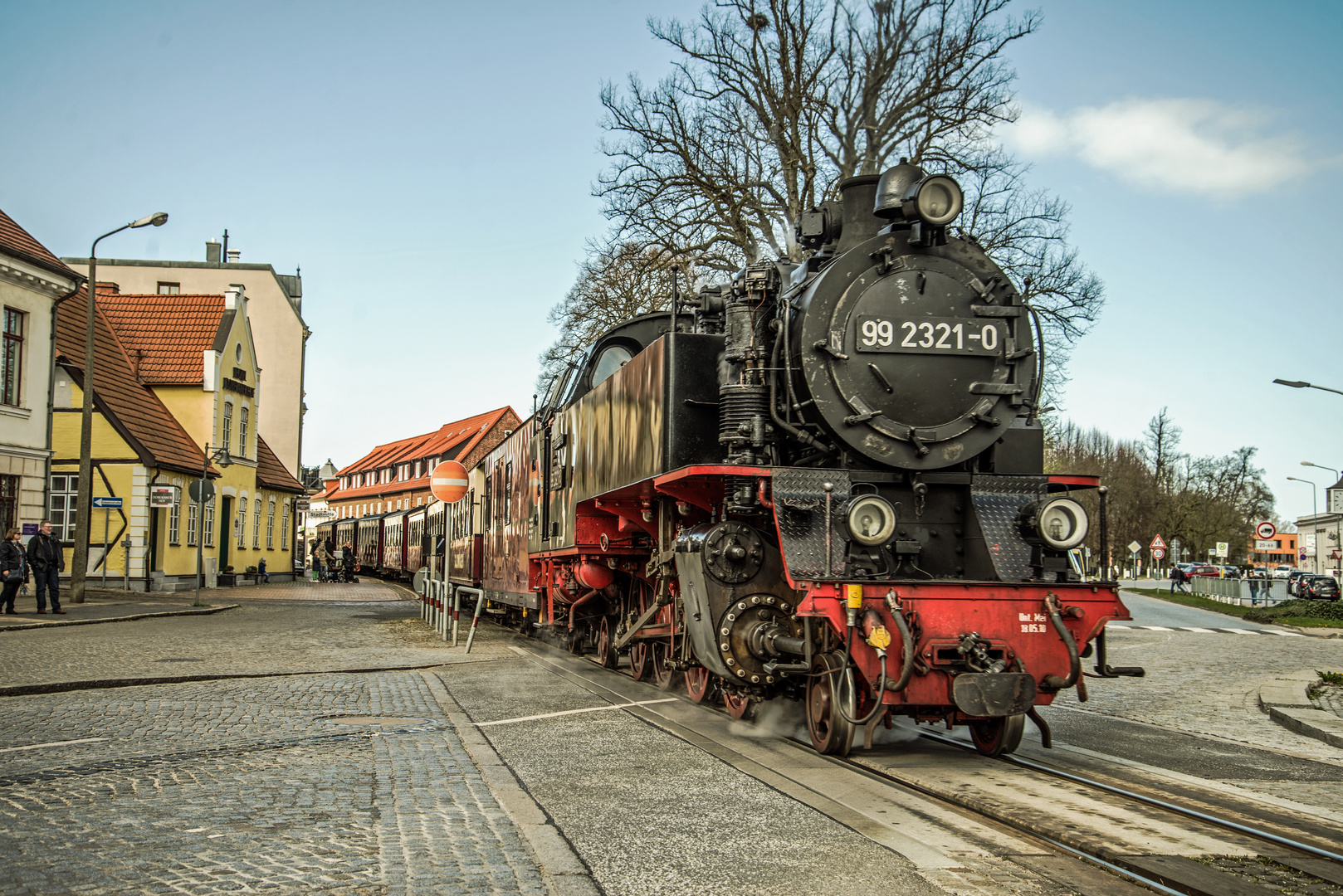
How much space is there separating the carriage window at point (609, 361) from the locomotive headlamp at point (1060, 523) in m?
4.88

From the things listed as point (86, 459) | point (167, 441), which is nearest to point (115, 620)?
point (86, 459)

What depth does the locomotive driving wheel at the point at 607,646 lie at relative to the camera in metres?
11.3

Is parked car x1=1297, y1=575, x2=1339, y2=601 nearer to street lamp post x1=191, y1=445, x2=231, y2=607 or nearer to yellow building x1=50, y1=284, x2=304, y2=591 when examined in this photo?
street lamp post x1=191, y1=445, x2=231, y2=607

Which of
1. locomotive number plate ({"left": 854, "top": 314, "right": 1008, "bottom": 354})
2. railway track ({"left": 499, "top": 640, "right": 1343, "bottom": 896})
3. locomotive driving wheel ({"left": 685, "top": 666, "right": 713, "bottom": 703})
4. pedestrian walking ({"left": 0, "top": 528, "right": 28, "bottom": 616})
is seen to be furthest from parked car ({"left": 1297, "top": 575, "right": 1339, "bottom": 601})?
pedestrian walking ({"left": 0, "top": 528, "right": 28, "bottom": 616})

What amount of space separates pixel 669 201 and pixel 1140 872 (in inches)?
752

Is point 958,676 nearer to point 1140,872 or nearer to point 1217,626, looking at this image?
point 1140,872

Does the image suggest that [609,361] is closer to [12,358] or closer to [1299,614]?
[12,358]

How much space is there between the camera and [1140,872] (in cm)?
399

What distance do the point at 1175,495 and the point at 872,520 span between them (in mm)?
56010

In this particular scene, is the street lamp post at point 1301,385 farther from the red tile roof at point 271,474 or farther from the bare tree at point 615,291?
the red tile roof at point 271,474

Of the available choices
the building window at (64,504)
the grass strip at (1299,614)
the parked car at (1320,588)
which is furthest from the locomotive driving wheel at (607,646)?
the parked car at (1320,588)

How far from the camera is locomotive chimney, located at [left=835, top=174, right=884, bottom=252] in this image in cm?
711

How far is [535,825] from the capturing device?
454cm

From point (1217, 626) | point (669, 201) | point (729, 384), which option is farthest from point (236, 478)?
point (729, 384)
